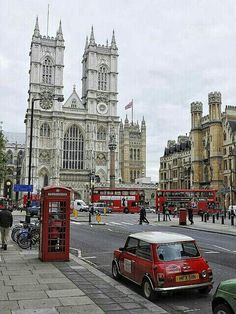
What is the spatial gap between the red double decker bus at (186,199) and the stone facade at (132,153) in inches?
2723

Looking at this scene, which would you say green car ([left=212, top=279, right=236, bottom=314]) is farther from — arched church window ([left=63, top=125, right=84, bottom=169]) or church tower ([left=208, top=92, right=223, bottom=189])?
arched church window ([left=63, top=125, right=84, bottom=169])

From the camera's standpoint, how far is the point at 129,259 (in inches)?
→ 387

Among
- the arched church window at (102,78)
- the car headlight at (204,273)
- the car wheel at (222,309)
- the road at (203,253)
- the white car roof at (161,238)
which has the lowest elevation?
the road at (203,253)

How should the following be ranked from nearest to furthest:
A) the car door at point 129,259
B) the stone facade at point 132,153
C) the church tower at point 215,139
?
the car door at point 129,259 < the church tower at point 215,139 < the stone facade at point 132,153

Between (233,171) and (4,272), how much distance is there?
5962cm

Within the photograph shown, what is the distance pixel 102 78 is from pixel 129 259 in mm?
93335

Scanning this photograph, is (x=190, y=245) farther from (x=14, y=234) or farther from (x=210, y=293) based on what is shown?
(x=14, y=234)

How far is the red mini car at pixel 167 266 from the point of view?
27.8 ft

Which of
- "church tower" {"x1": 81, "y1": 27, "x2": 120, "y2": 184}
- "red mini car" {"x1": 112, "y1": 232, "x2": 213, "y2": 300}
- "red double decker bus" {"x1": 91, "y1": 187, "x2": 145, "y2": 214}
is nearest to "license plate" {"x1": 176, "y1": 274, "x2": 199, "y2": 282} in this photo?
"red mini car" {"x1": 112, "y1": 232, "x2": 213, "y2": 300}

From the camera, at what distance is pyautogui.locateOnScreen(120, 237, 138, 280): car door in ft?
31.5

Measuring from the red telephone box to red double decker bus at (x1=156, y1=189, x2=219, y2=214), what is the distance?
42186mm

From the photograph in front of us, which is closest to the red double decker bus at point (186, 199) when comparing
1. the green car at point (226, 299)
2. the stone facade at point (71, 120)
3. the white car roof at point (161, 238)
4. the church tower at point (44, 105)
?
the stone facade at point (71, 120)

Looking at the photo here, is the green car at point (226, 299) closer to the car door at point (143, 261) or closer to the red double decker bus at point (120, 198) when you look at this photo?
the car door at point (143, 261)

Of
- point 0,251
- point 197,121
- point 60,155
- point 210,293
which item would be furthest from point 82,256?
point 60,155
